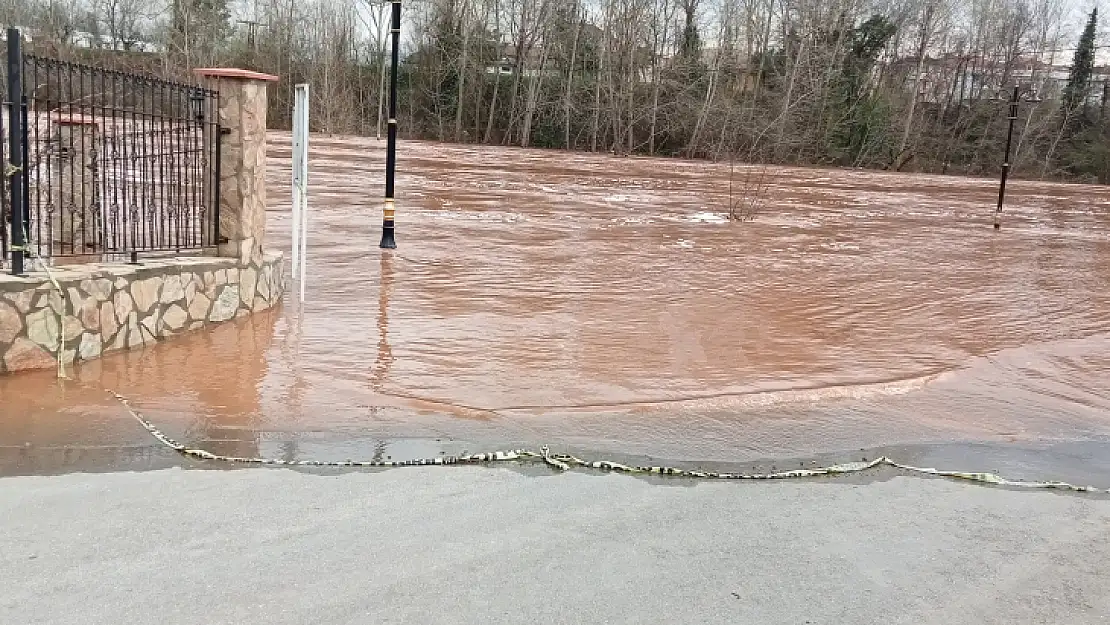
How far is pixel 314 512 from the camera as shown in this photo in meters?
5.08

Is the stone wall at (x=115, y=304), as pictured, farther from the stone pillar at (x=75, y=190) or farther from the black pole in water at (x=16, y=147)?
the stone pillar at (x=75, y=190)

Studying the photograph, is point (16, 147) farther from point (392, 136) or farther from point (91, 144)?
point (392, 136)

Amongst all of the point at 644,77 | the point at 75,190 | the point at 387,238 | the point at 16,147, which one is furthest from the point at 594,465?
the point at 644,77

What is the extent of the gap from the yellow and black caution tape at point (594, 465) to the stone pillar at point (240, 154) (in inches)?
127

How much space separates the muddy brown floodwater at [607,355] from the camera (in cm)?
670

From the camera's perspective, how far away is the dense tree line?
5681cm

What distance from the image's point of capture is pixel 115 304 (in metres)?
7.91

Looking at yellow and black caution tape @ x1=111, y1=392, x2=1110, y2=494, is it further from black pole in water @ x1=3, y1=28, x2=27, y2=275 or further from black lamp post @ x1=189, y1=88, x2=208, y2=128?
black lamp post @ x1=189, y1=88, x2=208, y2=128

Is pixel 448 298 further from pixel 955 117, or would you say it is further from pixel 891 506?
pixel 955 117

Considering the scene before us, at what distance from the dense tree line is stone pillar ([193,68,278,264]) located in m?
44.8

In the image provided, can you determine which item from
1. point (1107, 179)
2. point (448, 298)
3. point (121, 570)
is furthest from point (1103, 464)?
point (1107, 179)

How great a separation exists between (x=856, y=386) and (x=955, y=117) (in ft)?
207

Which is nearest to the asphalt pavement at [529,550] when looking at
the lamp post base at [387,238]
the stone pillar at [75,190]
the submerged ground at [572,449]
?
the submerged ground at [572,449]

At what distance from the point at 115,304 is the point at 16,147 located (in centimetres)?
142
